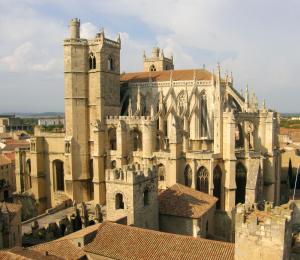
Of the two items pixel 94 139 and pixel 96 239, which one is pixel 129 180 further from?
pixel 94 139

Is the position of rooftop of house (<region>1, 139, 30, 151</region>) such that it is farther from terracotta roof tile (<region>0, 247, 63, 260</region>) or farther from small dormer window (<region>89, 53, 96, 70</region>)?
terracotta roof tile (<region>0, 247, 63, 260</region>)

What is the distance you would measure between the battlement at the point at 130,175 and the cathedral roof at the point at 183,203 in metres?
2.64

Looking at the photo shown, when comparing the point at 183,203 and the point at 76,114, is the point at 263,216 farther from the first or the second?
the point at 76,114

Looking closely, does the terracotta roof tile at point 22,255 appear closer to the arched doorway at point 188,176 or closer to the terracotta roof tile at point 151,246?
the terracotta roof tile at point 151,246

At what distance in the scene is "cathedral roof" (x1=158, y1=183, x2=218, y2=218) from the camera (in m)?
27.3

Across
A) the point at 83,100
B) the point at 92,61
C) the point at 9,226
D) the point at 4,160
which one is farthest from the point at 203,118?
the point at 4,160

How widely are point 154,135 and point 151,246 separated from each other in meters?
18.6

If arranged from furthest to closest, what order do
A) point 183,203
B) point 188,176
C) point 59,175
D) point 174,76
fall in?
1. point 174,76
2. point 59,175
3. point 188,176
4. point 183,203

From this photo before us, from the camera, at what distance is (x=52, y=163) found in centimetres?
4541

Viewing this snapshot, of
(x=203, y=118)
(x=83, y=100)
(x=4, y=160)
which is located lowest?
(x=4, y=160)

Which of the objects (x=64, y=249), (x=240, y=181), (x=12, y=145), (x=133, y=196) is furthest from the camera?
(x=12, y=145)

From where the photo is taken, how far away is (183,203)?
28.1m

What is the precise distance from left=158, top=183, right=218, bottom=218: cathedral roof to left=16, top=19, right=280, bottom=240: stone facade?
17.9ft

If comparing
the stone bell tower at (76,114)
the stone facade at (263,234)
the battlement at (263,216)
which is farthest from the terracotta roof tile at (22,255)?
the stone bell tower at (76,114)
